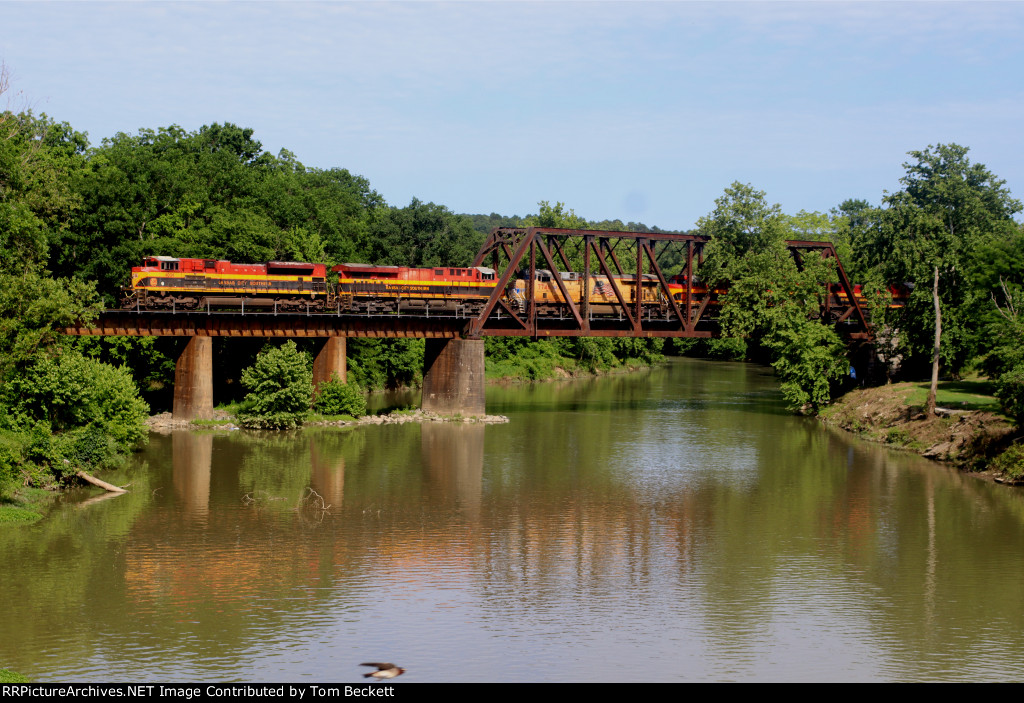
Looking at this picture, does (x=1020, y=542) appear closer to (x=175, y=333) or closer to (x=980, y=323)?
(x=980, y=323)

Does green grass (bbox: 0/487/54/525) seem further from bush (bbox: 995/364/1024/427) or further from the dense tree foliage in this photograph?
bush (bbox: 995/364/1024/427)

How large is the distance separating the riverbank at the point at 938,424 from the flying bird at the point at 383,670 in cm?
3481

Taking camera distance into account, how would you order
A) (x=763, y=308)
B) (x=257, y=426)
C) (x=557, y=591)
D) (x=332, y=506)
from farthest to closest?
(x=763, y=308)
(x=257, y=426)
(x=332, y=506)
(x=557, y=591)

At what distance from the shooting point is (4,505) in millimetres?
36281

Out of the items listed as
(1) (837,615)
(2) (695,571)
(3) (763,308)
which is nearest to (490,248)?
(3) (763,308)

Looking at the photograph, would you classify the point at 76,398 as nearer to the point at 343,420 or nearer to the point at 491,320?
the point at 343,420

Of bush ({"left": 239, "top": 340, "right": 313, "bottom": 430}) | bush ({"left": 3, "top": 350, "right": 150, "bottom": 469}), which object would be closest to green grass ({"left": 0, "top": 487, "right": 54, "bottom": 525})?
bush ({"left": 3, "top": 350, "right": 150, "bottom": 469})

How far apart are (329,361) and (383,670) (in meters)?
46.1

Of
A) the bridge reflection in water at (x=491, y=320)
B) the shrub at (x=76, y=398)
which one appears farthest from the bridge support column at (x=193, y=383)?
the shrub at (x=76, y=398)

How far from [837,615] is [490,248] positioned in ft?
163

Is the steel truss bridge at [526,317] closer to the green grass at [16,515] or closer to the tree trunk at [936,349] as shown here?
the tree trunk at [936,349]

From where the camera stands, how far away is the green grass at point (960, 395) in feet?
187

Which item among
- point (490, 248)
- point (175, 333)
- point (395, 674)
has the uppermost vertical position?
point (490, 248)

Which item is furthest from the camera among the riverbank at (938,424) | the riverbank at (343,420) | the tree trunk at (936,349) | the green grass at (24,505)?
the riverbank at (343,420)
